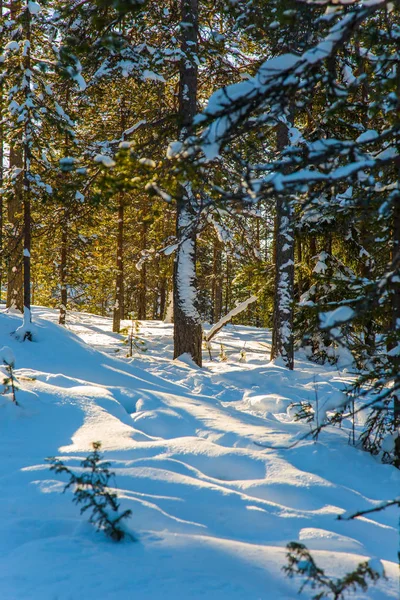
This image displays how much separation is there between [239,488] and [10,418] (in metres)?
2.76

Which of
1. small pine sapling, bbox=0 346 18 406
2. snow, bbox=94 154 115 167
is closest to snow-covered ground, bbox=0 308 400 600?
small pine sapling, bbox=0 346 18 406

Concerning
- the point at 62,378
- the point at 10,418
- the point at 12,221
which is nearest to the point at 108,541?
the point at 10,418

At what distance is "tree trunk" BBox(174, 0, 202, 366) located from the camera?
352 inches

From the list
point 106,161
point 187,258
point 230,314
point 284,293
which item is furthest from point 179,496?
point 230,314

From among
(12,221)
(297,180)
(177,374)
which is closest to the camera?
(297,180)

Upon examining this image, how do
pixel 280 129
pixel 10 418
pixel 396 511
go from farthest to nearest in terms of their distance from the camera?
pixel 280 129 → pixel 10 418 → pixel 396 511

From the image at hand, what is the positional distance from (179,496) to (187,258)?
22.5 feet

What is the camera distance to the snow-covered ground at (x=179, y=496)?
2352 millimetres

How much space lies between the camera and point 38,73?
903 centimetres

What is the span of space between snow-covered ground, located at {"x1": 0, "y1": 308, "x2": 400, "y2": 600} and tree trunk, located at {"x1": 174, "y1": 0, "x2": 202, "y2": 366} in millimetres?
2951

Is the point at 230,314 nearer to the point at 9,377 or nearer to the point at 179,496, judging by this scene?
the point at 9,377

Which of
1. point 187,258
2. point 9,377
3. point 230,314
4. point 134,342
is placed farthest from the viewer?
point 134,342

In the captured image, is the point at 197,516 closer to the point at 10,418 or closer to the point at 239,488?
the point at 239,488

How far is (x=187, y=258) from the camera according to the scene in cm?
967
